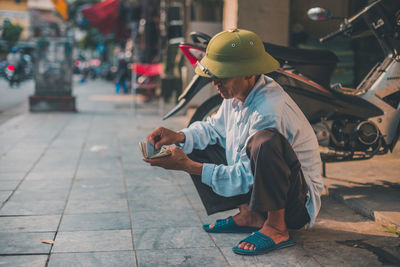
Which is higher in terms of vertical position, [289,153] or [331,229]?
[289,153]

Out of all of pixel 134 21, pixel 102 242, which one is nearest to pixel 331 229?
pixel 102 242

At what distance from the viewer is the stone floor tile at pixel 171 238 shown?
9.99 ft

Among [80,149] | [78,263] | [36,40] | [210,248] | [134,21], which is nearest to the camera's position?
[78,263]

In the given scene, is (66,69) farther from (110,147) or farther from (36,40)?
(110,147)

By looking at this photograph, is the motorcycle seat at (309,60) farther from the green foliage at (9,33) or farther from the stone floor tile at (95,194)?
the green foliage at (9,33)

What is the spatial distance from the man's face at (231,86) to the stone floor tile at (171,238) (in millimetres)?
938

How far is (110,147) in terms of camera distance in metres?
6.59

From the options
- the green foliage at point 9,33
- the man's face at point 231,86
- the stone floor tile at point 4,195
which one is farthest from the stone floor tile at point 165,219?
the green foliage at point 9,33

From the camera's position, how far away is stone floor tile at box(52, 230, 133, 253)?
2980 mm

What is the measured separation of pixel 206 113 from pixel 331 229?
164 cm

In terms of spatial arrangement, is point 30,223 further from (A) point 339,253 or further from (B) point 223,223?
(A) point 339,253

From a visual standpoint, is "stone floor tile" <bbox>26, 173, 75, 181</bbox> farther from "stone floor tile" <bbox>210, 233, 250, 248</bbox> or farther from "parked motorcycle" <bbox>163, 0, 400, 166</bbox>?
"stone floor tile" <bbox>210, 233, 250, 248</bbox>

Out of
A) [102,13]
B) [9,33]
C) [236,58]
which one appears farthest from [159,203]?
[102,13]

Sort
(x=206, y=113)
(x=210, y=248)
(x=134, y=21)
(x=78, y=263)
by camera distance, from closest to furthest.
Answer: (x=78, y=263)
(x=210, y=248)
(x=206, y=113)
(x=134, y=21)
